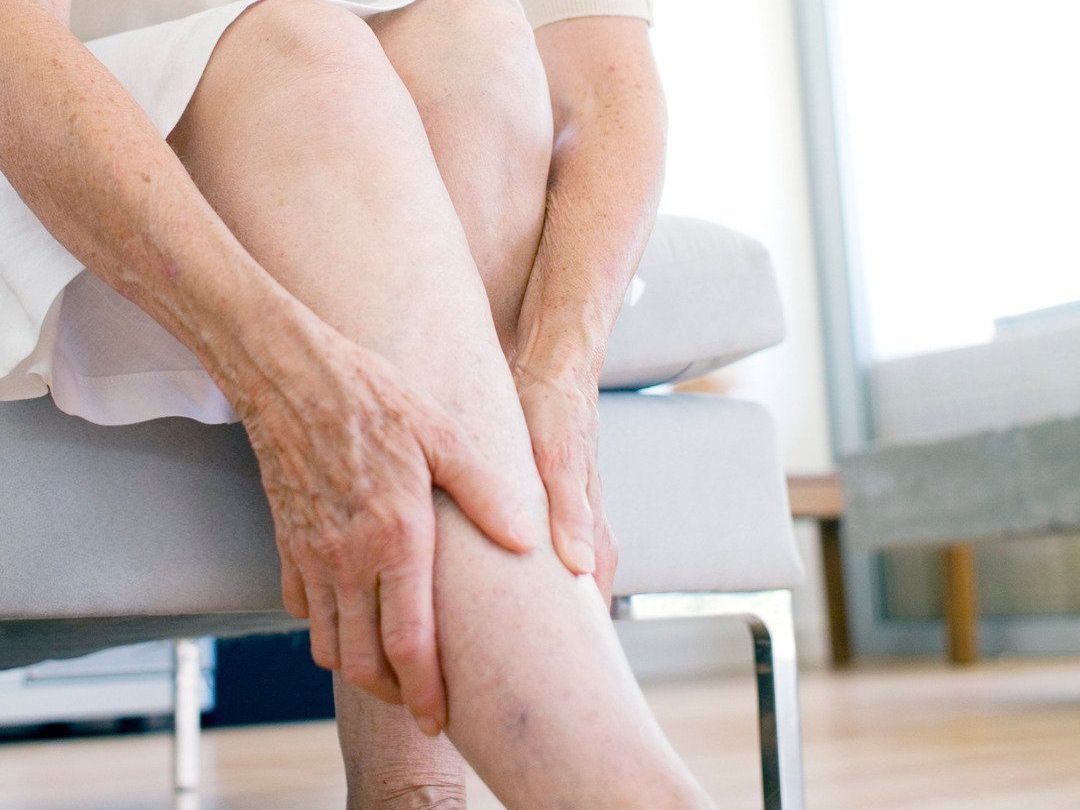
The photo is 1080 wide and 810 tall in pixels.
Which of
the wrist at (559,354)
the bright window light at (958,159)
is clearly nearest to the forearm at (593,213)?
the wrist at (559,354)

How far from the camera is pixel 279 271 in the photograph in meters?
0.56

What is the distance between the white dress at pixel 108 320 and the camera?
61cm

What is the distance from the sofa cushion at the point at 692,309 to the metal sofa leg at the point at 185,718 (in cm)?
68

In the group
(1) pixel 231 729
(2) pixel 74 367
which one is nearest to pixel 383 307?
(2) pixel 74 367

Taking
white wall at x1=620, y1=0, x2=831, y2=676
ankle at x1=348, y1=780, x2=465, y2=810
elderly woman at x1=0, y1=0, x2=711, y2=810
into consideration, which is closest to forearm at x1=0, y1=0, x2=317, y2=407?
elderly woman at x1=0, y1=0, x2=711, y2=810

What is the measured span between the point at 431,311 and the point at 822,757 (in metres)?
1.17

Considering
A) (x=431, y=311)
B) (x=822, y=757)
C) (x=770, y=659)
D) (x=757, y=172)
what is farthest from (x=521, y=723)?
(x=757, y=172)

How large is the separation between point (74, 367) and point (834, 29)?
3990mm

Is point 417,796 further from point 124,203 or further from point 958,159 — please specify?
point 958,159

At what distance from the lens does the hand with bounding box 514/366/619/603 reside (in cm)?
53

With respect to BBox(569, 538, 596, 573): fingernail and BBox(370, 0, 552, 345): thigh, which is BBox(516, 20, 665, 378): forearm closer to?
BBox(370, 0, 552, 345): thigh

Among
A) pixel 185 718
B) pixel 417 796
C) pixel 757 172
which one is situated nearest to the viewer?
pixel 417 796

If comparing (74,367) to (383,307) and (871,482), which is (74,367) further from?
(871,482)

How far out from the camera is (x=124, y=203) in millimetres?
552
